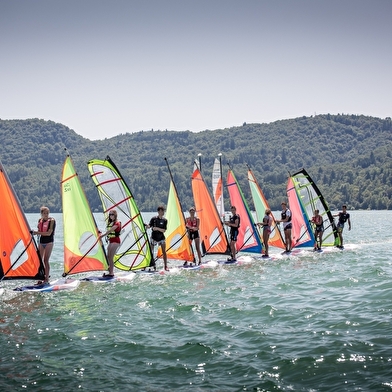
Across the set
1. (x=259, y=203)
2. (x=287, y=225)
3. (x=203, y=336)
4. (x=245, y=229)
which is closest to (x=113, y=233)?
(x=203, y=336)

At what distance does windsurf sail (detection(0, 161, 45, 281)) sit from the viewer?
12750mm

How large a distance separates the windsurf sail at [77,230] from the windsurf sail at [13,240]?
1.56m

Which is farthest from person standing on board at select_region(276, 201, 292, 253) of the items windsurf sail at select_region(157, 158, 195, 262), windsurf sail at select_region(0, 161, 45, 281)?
windsurf sail at select_region(0, 161, 45, 281)

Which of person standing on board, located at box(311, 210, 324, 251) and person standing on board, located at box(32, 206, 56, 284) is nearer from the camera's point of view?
person standing on board, located at box(32, 206, 56, 284)

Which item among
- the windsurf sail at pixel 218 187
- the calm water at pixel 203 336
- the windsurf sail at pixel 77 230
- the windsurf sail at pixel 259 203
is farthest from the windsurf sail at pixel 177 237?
the windsurf sail at pixel 259 203

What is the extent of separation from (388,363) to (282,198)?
134264 millimetres

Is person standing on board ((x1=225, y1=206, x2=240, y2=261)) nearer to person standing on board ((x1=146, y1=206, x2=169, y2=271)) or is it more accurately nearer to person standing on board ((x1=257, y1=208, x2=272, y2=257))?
person standing on board ((x1=257, y1=208, x2=272, y2=257))

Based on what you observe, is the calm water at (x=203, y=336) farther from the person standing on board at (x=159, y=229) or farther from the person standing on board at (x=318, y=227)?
the person standing on board at (x=318, y=227)

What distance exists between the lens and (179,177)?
559ft

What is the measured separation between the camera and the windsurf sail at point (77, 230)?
14555 millimetres

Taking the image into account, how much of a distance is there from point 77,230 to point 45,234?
181 cm

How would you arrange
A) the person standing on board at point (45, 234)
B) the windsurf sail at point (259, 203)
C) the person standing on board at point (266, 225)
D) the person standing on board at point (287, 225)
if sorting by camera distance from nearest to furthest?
the person standing on board at point (45, 234), the person standing on board at point (266, 225), the person standing on board at point (287, 225), the windsurf sail at point (259, 203)

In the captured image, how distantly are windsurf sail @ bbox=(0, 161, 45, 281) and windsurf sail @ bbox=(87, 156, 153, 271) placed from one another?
305cm

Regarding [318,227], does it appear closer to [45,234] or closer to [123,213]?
[123,213]
